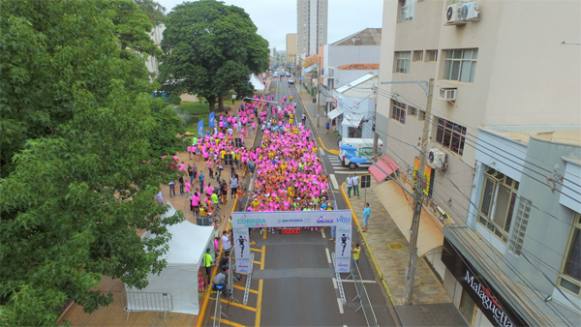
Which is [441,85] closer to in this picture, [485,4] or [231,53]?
[485,4]

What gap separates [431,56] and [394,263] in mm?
8669

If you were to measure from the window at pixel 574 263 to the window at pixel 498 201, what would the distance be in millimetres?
1944

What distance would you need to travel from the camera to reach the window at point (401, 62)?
1780 cm

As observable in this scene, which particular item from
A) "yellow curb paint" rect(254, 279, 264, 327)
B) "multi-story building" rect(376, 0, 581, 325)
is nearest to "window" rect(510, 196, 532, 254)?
"multi-story building" rect(376, 0, 581, 325)

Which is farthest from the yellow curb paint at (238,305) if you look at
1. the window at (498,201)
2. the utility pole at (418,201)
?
the window at (498,201)

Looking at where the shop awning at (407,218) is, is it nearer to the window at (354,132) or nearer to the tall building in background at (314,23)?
the window at (354,132)

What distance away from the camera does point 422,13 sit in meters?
15.8

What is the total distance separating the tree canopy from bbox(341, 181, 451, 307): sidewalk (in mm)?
8792

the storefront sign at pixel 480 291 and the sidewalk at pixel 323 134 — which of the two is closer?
the storefront sign at pixel 480 291

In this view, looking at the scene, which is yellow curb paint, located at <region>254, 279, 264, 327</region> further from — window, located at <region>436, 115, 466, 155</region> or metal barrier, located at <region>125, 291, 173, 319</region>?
window, located at <region>436, 115, 466, 155</region>

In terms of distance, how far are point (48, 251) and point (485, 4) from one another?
12597 mm

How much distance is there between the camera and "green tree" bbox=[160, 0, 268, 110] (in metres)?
38.1

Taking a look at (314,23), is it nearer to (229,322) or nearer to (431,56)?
(431,56)

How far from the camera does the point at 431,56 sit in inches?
604
